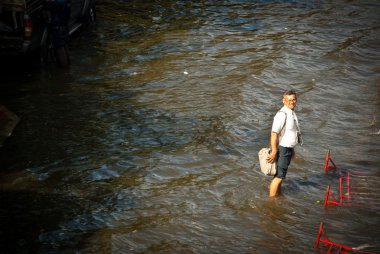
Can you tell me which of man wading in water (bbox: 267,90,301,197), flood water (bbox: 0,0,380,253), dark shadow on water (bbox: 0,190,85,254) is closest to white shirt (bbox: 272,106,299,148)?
man wading in water (bbox: 267,90,301,197)

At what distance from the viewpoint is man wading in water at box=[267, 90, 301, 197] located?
24.7 ft

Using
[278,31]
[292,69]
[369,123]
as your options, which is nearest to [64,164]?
[369,123]

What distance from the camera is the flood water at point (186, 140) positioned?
7.12 m

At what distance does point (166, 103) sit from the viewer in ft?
37.5

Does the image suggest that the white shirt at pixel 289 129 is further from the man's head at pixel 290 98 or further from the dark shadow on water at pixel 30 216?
the dark shadow on water at pixel 30 216

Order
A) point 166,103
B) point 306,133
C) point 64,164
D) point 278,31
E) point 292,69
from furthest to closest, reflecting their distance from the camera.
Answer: point 278,31, point 292,69, point 166,103, point 306,133, point 64,164

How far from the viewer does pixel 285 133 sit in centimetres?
762

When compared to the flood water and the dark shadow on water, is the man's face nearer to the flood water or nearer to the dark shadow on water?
the flood water

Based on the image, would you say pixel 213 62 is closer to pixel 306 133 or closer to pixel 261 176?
pixel 306 133

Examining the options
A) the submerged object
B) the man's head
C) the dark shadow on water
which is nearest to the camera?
the dark shadow on water

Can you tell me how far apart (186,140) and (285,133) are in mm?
2541

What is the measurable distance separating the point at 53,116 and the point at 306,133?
455 centimetres

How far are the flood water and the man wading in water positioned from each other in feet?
2.16

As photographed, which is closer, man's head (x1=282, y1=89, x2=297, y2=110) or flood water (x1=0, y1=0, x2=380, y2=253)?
flood water (x1=0, y1=0, x2=380, y2=253)
